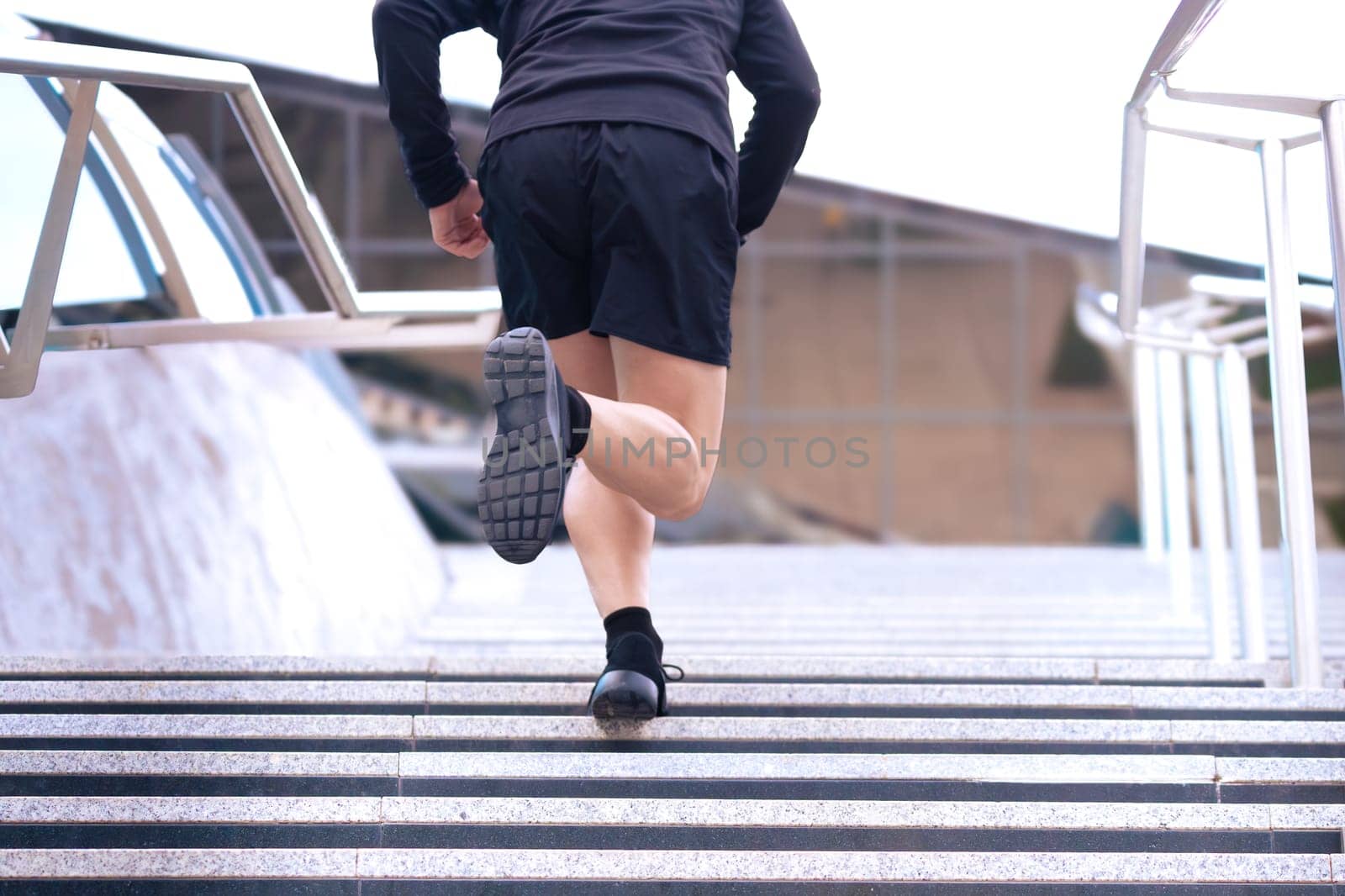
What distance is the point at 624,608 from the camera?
7.13 ft

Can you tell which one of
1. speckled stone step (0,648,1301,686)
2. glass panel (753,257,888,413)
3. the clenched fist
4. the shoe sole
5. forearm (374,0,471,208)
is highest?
glass panel (753,257,888,413)

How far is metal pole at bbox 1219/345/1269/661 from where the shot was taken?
2.84m

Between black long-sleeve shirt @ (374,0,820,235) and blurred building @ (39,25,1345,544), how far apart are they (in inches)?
380

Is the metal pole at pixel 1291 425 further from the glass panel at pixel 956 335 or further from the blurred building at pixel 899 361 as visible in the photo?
the glass panel at pixel 956 335

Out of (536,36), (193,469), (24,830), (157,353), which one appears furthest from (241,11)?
(24,830)

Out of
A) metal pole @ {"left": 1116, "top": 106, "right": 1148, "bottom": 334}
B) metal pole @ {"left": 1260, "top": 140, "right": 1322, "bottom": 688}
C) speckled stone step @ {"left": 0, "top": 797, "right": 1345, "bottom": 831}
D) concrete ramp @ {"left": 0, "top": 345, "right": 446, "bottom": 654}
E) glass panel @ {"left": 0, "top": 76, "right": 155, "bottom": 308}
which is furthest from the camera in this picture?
concrete ramp @ {"left": 0, "top": 345, "right": 446, "bottom": 654}

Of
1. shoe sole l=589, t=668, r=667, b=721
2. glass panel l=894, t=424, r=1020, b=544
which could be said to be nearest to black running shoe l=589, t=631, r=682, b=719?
shoe sole l=589, t=668, r=667, b=721

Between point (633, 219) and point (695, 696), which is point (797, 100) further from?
point (695, 696)

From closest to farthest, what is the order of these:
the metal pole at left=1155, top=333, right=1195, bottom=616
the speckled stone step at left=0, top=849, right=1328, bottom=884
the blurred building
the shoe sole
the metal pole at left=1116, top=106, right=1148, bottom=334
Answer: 1. the speckled stone step at left=0, top=849, right=1328, bottom=884
2. the shoe sole
3. the metal pole at left=1116, top=106, right=1148, bottom=334
4. the metal pole at left=1155, top=333, right=1195, bottom=616
5. the blurred building

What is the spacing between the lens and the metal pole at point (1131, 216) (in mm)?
2479

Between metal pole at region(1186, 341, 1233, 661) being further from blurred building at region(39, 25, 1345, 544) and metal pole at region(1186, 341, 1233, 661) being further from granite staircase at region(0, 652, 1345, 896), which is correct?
blurred building at region(39, 25, 1345, 544)

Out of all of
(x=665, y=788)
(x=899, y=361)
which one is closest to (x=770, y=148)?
(x=665, y=788)

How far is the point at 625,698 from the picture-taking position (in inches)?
78.3

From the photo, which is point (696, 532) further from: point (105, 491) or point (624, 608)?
point (624, 608)
